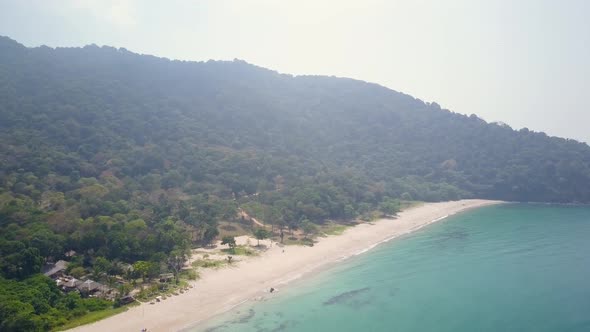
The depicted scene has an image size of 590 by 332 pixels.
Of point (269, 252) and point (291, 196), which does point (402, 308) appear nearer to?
point (269, 252)

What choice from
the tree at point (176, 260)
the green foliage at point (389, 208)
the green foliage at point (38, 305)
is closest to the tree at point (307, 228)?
the tree at point (176, 260)

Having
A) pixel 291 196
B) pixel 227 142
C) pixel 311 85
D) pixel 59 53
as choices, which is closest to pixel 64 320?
pixel 291 196

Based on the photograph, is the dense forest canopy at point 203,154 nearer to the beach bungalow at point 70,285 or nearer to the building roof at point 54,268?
the building roof at point 54,268

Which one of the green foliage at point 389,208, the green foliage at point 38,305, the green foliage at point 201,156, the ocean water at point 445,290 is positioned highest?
the green foliage at point 201,156

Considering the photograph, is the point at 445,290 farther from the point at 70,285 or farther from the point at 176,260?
the point at 70,285

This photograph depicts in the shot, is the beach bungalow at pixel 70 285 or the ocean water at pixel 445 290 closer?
the ocean water at pixel 445 290

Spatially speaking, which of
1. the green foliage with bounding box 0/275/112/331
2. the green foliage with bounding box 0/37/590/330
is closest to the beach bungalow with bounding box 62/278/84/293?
the green foliage with bounding box 0/275/112/331

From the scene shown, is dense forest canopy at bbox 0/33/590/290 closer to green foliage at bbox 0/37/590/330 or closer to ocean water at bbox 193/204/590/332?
green foliage at bbox 0/37/590/330
